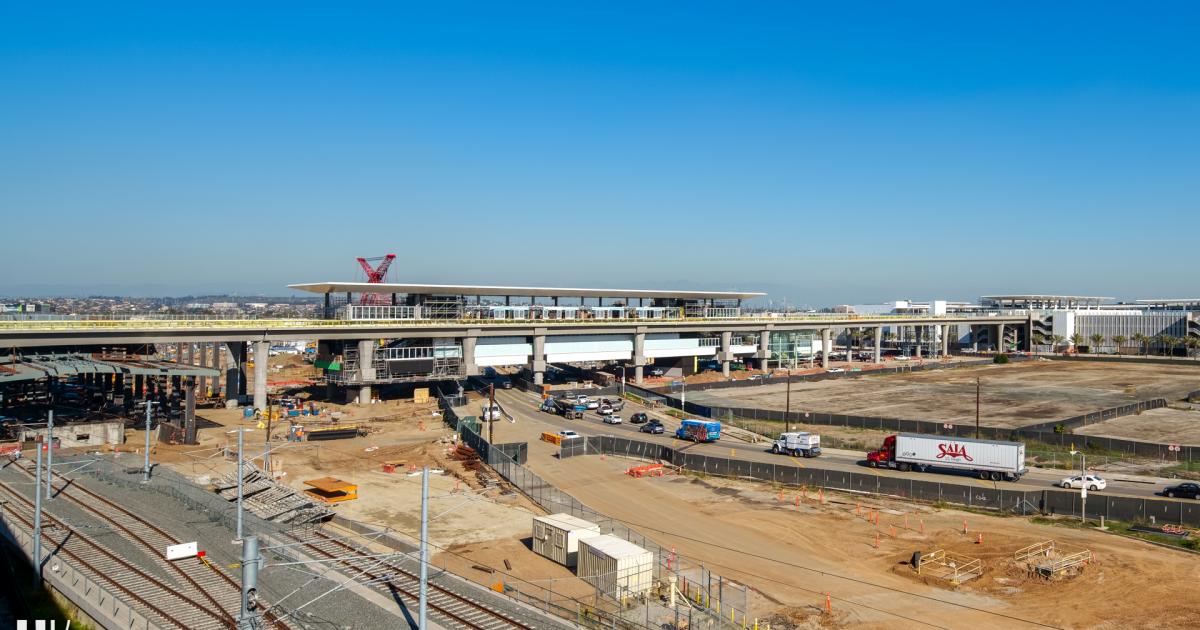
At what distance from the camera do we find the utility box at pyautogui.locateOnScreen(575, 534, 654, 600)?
101 feet

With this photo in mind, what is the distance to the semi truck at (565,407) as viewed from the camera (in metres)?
79.6

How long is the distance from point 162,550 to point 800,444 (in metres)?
43.6

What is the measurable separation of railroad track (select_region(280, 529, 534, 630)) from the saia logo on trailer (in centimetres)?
3601

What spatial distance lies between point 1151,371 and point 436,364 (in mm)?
119283

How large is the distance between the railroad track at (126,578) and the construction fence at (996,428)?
2039 inches

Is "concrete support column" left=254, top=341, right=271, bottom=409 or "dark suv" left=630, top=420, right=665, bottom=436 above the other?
"concrete support column" left=254, top=341, right=271, bottom=409

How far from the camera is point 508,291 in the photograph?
9994cm

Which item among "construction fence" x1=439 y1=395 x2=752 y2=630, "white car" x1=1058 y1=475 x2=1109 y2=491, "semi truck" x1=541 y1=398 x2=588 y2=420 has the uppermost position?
"white car" x1=1058 y1=475 x2=1109 y2=491

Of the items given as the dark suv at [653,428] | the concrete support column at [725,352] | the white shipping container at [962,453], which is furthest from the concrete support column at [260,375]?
the concrete support column at [725,352]

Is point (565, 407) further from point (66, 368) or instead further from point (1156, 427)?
point (1156, 427)

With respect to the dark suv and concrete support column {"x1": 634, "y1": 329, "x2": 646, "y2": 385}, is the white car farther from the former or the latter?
concrete support column {"x1": 634, "y1": 329, "x2": 646, "y2": 385}

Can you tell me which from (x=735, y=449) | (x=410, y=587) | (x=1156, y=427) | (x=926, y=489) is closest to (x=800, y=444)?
(x=735, y=449)

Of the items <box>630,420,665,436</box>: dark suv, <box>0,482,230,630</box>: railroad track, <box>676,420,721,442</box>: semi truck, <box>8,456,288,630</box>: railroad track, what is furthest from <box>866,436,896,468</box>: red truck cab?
<box>0,482,230,630</box>: railroad track

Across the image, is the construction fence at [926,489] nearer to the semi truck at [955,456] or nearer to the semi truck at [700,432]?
the semi truck at [955,456]
